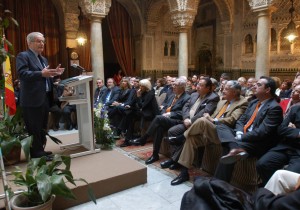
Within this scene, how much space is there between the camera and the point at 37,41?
310 cm

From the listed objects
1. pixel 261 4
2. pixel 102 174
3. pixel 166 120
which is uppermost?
pixel 261 4

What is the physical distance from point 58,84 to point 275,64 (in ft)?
29.8

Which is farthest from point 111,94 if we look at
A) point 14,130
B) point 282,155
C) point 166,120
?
point 282,155

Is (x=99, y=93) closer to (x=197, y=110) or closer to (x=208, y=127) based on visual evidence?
(x=197, y=110)

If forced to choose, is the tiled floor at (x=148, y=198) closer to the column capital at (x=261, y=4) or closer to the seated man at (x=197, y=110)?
the seated man at (x=197, y=110)

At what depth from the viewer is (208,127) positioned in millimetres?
3232

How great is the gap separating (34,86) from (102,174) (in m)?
1.30

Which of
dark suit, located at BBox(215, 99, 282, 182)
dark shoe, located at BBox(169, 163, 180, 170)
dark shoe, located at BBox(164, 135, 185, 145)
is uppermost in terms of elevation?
dark suit, located at BBox(215, 99, 282, 182)

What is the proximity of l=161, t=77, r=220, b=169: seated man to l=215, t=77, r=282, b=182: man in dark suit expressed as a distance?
64 cm

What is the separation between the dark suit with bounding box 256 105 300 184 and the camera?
8.61 feet

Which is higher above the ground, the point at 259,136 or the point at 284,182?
the point at 259,136

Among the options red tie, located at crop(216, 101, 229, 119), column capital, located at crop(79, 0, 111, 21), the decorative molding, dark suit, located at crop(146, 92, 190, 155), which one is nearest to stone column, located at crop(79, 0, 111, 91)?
column capital, located at crop(79, 0, 111, 21)

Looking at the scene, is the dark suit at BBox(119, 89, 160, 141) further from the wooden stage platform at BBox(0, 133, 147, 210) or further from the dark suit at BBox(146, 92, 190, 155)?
the wooden stage platform at BBox(0, 133, 147, 210)

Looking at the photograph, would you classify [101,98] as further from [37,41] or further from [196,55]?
[196,55]
